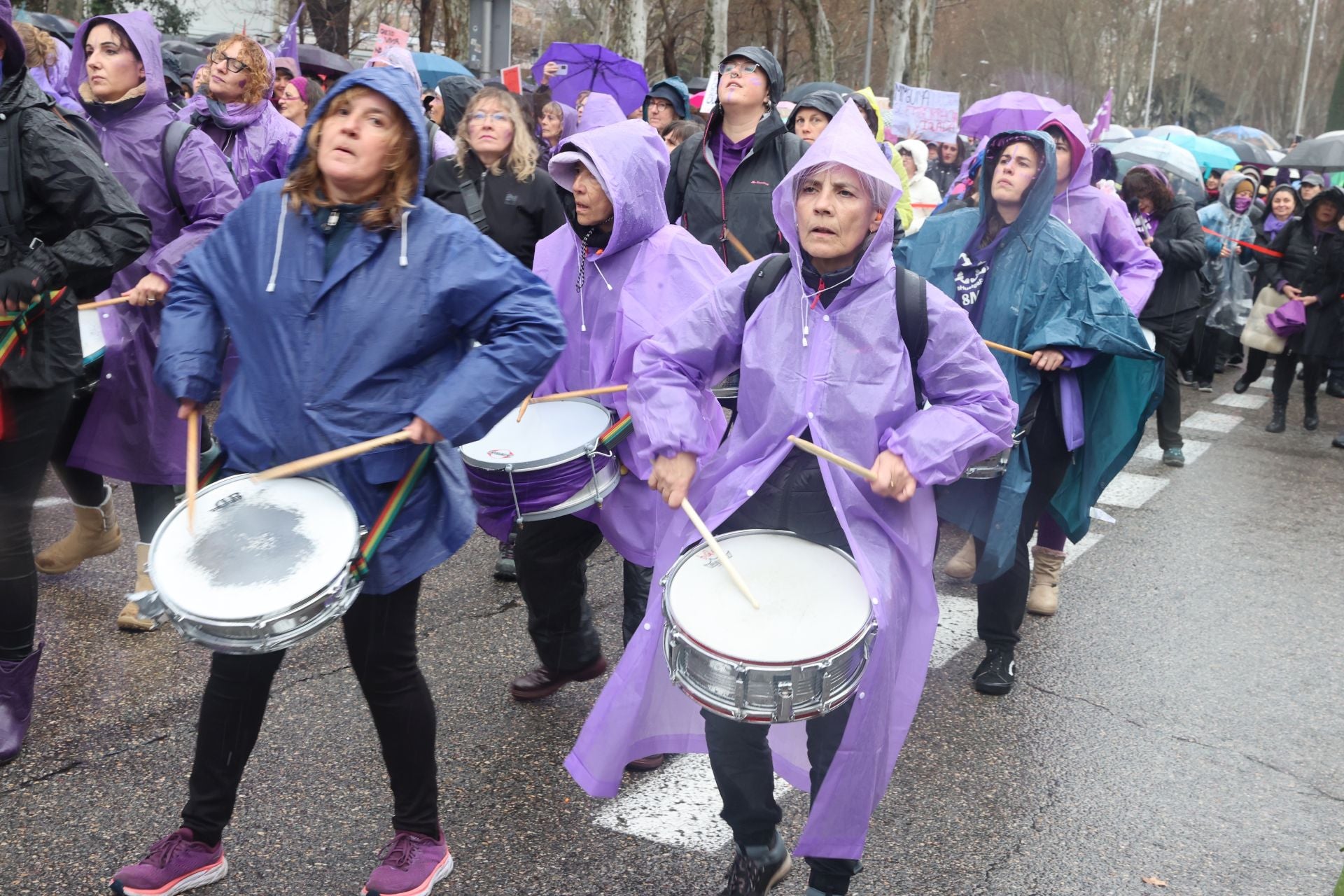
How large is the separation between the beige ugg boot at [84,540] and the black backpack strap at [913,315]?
359 centimetres

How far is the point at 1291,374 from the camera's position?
11.2m

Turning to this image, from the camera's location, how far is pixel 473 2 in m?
15.6

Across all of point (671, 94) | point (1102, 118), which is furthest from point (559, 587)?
point (1102, 118)

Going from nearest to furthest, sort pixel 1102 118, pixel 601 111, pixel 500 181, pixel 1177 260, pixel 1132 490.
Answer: pixel 500 181, pixel 601 111, pixel 1132 490, pixel 1177 260, pixel 1102 118

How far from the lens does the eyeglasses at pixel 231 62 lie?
602 cm

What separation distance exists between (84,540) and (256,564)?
305 cm

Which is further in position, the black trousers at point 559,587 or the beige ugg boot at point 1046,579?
the beige ugg boot at point 1046,579

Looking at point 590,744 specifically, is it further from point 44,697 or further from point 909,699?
point 44,697

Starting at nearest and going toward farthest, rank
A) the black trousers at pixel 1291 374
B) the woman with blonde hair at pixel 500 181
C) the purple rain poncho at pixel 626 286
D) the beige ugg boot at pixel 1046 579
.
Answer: the purple rain poncho at pixel 626 286
the beige ugg boot at pixel 1046 579
the woman with blonde hair at pixel 500 181
the black trousers at pixel 1291 374

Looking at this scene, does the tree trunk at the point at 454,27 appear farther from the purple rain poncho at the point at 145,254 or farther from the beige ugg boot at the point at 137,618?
the beige ugg boot at the point at 137,618

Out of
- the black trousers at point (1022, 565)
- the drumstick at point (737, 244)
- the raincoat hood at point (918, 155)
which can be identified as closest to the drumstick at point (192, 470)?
the black trousers at point (1022, 565)

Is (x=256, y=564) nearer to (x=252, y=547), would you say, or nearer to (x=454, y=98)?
(x=252, y=547)

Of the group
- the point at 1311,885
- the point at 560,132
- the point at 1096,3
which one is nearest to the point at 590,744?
the point at 1311,885

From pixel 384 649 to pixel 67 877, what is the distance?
3.17 feet
